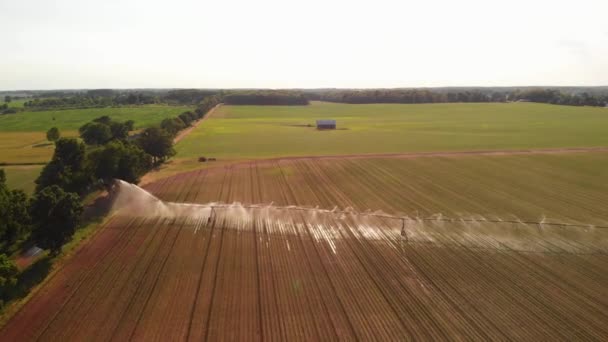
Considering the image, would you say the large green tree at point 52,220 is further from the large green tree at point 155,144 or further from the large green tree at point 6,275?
the large green tree at point 155,144

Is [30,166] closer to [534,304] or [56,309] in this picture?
[56,309]

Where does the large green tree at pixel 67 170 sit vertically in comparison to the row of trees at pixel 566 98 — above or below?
below

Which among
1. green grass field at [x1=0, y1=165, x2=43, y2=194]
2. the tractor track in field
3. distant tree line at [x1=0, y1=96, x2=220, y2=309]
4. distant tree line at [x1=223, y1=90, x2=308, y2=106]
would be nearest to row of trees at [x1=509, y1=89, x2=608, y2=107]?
distant tree line at [x1=223, y1=90, x2=308, y2=106]

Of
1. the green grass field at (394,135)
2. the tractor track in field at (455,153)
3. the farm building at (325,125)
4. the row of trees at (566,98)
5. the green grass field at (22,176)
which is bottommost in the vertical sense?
the green grass field at (22,176)

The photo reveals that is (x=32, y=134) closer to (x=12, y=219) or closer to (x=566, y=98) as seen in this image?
(x=12, y=219)

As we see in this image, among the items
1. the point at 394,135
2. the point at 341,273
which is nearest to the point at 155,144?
Result: the point at 341,273

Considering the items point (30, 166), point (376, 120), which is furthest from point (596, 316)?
point (376, 120)

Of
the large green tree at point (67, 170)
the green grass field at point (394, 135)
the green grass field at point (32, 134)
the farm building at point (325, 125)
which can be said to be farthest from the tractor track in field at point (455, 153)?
the farm building at point (325, 125)
